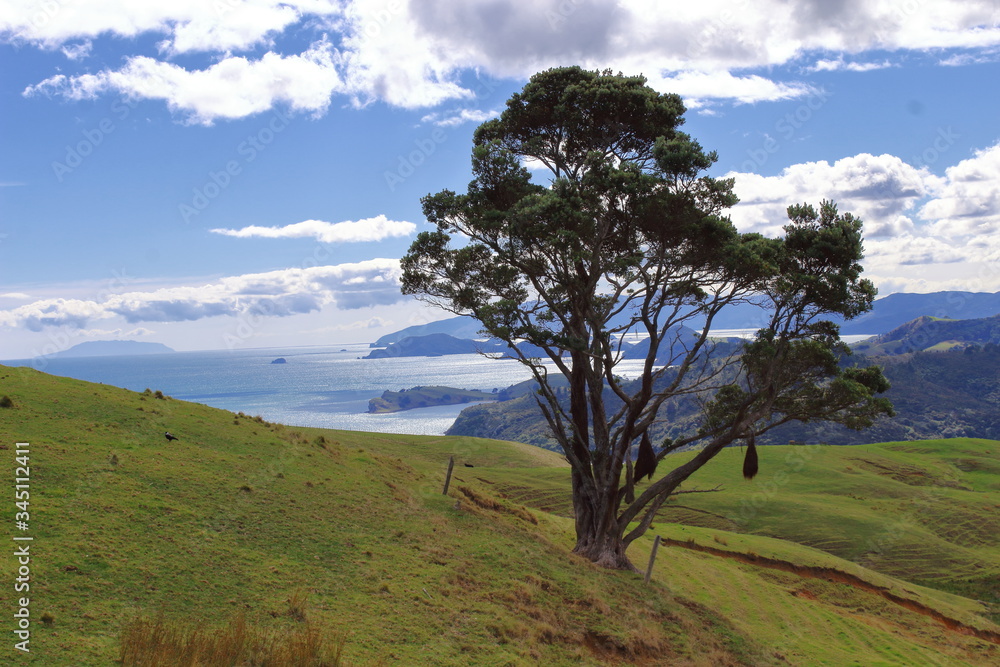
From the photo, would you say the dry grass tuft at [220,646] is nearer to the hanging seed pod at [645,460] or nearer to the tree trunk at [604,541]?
the tree trunk at [604,541]

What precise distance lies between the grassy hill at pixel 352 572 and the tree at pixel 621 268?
6.04 meters

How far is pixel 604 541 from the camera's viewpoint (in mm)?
26359

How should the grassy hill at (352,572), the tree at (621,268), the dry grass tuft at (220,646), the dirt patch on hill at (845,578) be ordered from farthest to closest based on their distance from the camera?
the dirt patch on hill at (845,578)
the tree at (621,268)
the grassy hill at (352,572)
the dry grass tuft at (220,646)

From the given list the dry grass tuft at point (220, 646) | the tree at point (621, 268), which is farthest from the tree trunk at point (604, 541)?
the dry grass tuft at point (220, 646)

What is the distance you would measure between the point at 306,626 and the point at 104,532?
605 centimetres

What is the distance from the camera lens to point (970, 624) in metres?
30.9

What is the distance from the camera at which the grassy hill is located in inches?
514

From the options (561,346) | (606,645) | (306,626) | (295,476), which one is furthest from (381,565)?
(561,346)

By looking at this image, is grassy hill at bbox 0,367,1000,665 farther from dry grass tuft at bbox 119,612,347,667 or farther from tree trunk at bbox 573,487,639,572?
tree trunk at bbox 573,487,639,572

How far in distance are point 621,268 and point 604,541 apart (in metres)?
11.9

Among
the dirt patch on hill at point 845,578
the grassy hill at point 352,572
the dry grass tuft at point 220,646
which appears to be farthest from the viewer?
the dirt patch on hill at point 845,578

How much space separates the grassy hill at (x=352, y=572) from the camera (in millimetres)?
13062

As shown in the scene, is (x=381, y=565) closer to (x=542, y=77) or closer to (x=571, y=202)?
(x=571, y=202)

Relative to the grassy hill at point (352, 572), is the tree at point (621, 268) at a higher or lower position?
higher
